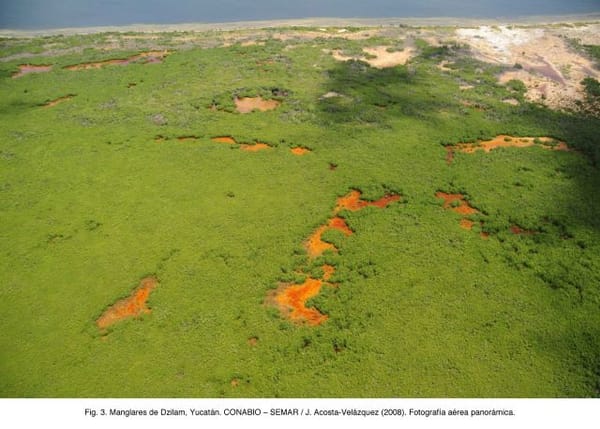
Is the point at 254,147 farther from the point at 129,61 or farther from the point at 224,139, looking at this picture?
the point at 129,61

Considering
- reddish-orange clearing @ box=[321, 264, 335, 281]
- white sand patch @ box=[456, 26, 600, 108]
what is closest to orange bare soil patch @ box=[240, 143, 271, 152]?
reddish-orange clearing @ box=[321, 264, 335, 281]

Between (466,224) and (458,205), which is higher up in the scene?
(458,205)

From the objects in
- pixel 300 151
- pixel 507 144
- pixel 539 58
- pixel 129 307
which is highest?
pixel 539 58

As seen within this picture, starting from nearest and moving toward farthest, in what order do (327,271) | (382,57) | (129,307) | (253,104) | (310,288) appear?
(129,307)
(310,288)
(327,271)
(253,104)
(382,57)

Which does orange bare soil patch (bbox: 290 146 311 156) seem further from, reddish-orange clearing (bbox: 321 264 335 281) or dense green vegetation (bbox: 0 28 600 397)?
reddish-orange clearing (bbox: 321 264 335 281)

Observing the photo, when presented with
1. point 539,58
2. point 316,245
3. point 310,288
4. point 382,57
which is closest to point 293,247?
point 316,245
